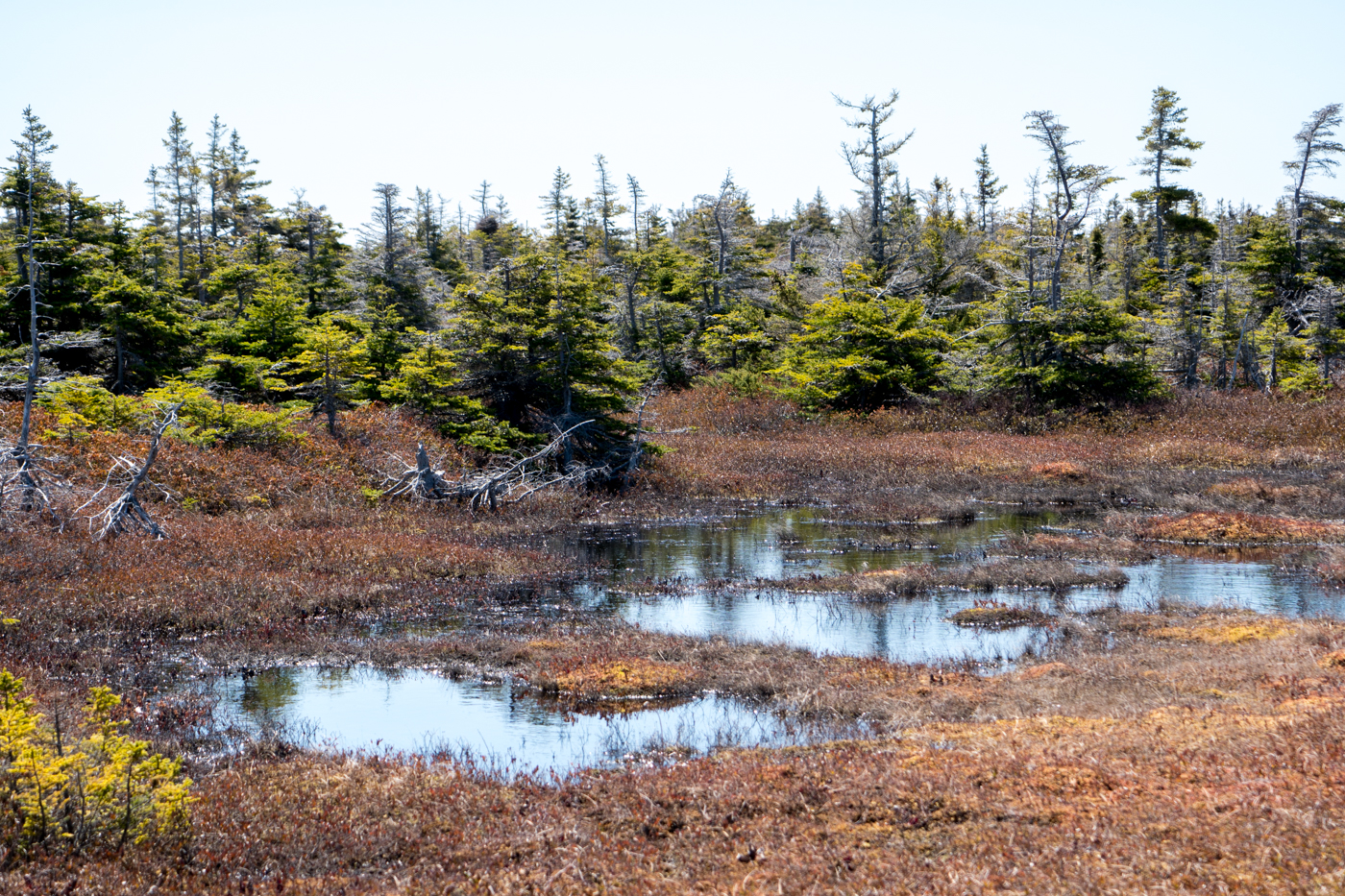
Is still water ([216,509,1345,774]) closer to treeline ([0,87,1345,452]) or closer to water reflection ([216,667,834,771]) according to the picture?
water reflection ([216,667,834,771])

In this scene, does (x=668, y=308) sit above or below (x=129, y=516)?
above

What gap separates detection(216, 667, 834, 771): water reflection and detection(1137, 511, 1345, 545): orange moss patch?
16.4 meters

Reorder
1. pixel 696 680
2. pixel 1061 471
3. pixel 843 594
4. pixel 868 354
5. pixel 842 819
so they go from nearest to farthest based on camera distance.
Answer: pixel 842 819
pixel 696 680
pixel 843 594
pixel 1061 471
pixel 868 354

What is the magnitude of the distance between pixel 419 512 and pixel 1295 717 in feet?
67.1

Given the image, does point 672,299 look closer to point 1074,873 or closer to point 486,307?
point 486,307

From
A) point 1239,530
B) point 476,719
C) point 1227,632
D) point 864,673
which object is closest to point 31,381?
point 476,719

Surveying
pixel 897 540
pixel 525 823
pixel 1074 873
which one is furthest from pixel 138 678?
pixel 897 540

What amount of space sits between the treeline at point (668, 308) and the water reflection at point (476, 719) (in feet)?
38.4

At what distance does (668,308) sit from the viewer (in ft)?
175

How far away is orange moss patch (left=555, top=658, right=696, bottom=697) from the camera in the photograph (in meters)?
12.1

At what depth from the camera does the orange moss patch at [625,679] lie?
1214 cm

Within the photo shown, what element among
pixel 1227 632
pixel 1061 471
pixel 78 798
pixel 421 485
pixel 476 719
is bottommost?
pixel 476 719

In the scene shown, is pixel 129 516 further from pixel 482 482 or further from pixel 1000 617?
pixel 1000 617

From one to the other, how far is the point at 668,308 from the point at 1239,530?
34.8 m
